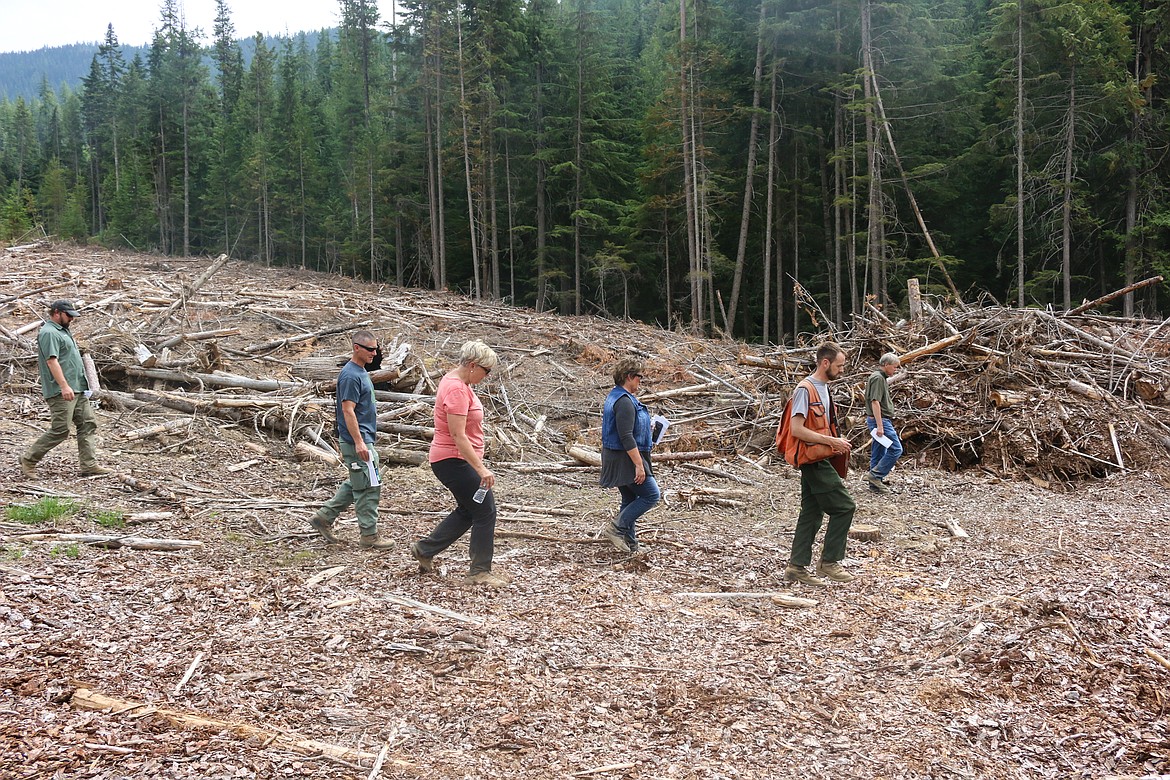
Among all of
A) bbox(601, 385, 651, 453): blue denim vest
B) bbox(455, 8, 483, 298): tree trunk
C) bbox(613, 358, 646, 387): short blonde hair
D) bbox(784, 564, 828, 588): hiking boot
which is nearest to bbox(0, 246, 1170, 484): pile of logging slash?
bbox(601, 385, 651, 453): blue denim vest

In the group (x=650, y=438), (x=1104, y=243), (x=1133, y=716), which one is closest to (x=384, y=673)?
(x=650, y=438)

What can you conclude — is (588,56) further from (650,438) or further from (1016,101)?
(650,438)

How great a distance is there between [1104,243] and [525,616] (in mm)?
29034

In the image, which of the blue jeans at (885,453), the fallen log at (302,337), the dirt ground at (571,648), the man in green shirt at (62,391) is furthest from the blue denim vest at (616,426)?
the fallen log at (302,337)

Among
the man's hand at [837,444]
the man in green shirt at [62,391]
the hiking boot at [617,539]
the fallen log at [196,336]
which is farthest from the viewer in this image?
the fallen log at [196,336]

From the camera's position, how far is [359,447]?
6.36 m

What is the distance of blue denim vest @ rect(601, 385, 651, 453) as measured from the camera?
6.59m

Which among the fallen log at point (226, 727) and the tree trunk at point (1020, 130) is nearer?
the fallen log at point (226, 727)

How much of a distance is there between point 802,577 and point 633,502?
1.56 metres

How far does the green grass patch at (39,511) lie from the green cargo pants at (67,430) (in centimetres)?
139

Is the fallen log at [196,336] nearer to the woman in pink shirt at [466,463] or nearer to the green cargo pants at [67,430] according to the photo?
the green cargo pants at [67,430]

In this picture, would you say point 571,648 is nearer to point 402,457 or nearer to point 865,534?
point 865,534

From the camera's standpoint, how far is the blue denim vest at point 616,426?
6.59 m

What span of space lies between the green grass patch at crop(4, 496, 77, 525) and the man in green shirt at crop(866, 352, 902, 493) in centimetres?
841
